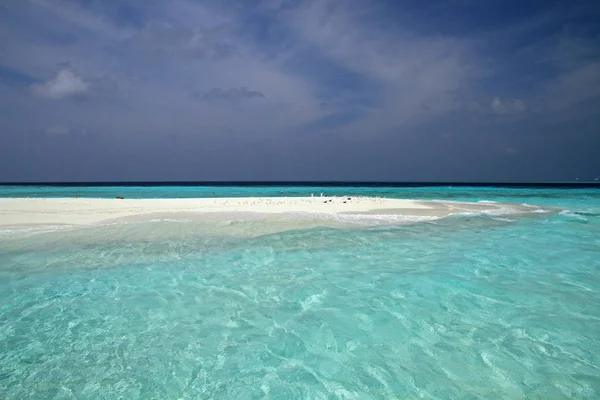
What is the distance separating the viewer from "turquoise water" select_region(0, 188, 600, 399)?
409 centimetres

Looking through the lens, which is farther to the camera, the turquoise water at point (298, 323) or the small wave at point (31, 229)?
the small wave at point (31, 229)

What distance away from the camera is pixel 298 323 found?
5.79 m

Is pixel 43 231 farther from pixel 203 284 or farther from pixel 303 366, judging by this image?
pixel 303 366

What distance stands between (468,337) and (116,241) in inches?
489

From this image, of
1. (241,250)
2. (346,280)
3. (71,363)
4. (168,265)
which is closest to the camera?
(71,363)

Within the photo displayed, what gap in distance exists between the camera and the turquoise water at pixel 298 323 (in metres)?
4.09

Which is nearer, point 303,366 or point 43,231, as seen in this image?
point 303,366

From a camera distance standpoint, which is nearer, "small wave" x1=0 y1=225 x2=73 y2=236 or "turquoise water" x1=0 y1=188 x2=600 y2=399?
"turquoise water" x1=0 y1=188 x2=600 y2=399

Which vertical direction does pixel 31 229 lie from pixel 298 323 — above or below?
above

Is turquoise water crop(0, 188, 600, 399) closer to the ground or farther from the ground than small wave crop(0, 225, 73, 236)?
closer to the ground

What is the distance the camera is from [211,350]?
4.87 m

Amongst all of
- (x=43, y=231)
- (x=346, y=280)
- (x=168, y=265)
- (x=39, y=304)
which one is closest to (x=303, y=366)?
(x=346, y=280)

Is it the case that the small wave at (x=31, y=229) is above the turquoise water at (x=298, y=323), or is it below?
above

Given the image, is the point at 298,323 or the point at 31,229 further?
the point at 31,229
